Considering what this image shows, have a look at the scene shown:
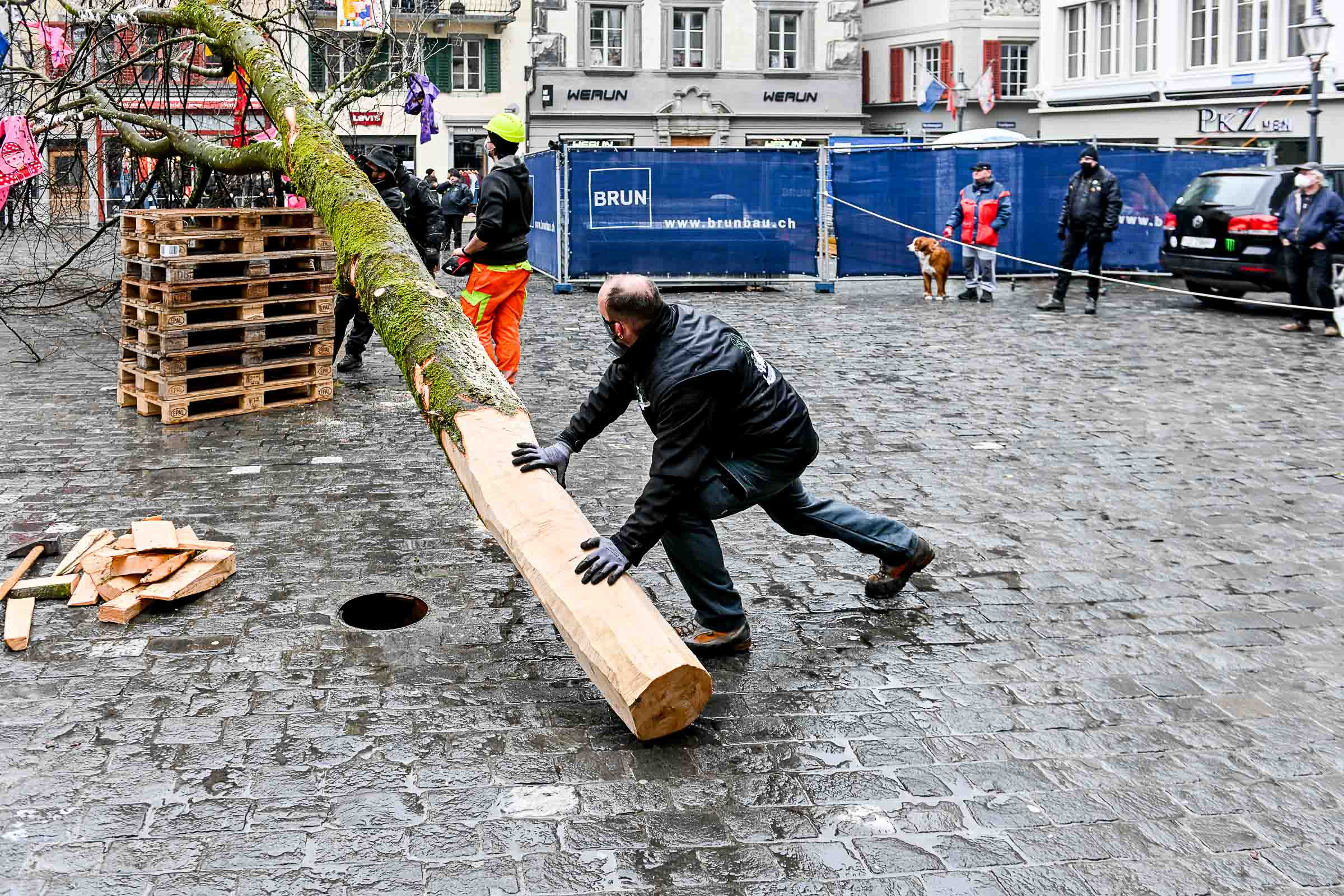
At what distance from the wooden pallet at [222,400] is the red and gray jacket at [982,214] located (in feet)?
33.5

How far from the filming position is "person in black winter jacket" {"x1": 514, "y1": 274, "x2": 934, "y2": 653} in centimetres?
465

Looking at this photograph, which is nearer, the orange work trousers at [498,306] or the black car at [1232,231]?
the orange work trousers at [498,306]

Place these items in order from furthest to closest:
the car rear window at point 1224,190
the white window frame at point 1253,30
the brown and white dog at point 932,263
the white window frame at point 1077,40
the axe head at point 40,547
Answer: the white window frame at point 1077,40 < the white window frame at point 1253,30 < the brown and white dog at point 932,263 < the car rear window at point 1224,190 < the axe head at point 40,547

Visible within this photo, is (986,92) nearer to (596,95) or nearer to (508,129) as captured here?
(596,95)

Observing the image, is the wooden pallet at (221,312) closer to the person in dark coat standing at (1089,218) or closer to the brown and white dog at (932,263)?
the person in dark coat standing at (1089,218)

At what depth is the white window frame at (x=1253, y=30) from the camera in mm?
29719

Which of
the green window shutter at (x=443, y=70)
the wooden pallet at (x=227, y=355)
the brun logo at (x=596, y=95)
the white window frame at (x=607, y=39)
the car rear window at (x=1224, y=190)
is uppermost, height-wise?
the white window frame at (x=607, y=39)

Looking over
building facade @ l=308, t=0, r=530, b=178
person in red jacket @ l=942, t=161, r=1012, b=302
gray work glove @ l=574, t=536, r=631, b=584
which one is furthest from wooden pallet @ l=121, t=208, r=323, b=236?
building facade @ l=308, t=0, r=530, b=178

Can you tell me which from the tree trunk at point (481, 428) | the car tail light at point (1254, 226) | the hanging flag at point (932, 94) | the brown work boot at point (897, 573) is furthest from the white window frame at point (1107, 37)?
the brown work boot at point (897, 573)

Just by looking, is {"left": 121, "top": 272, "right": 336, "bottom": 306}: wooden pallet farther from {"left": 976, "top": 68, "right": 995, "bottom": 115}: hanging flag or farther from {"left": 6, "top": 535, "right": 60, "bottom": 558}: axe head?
{"left": 976, "top": 68, "right": 995, "bottom": 115}: hanging flag

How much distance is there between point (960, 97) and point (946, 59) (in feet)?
9.38

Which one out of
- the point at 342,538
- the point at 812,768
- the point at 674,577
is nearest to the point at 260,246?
the point at 342,538

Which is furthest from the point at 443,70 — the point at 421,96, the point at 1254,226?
the point at 1254,226

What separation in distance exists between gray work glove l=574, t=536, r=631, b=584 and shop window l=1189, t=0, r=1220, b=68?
3090 centimetres
